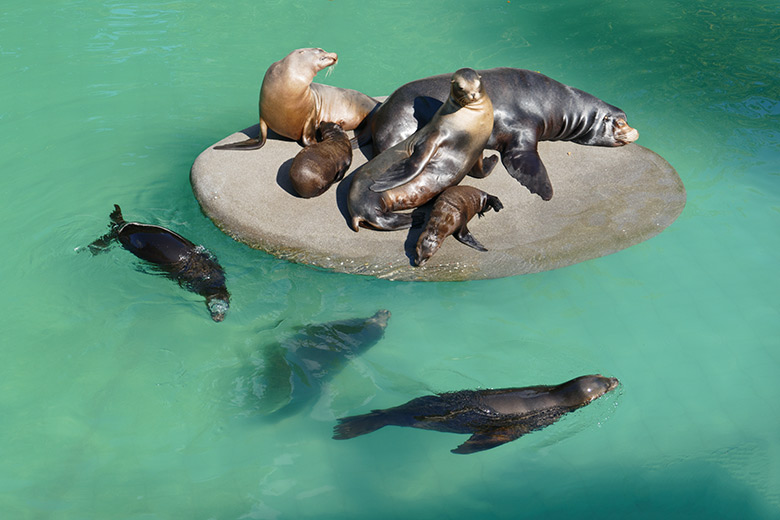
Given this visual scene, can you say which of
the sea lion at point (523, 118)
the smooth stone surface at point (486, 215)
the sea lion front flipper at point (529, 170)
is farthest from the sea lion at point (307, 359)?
the sea lion at point (523, 118)

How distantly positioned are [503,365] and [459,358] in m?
0.32

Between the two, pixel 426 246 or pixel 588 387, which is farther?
pixel 426 246

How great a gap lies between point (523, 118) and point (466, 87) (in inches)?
40.8

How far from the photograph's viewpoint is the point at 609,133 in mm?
6805

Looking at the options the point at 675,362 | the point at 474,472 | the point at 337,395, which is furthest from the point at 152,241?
the point at 675,362

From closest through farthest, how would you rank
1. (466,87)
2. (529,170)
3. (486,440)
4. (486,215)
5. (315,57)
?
(486,440) < (466,87) < (486,215) < (529,170) < (315,57)

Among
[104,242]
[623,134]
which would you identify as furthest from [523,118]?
[104,242]

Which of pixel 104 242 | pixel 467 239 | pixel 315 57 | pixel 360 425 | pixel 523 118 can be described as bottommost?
pixel 360 425

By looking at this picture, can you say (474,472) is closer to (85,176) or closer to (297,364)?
(297,364)

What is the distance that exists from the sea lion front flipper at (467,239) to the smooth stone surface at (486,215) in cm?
5

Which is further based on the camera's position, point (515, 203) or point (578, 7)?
point (578, 7)

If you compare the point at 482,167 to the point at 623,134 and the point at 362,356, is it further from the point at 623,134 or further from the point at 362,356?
the point at 362,356

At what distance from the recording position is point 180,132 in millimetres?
7656

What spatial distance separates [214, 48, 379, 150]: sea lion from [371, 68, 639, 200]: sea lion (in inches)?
15.4
